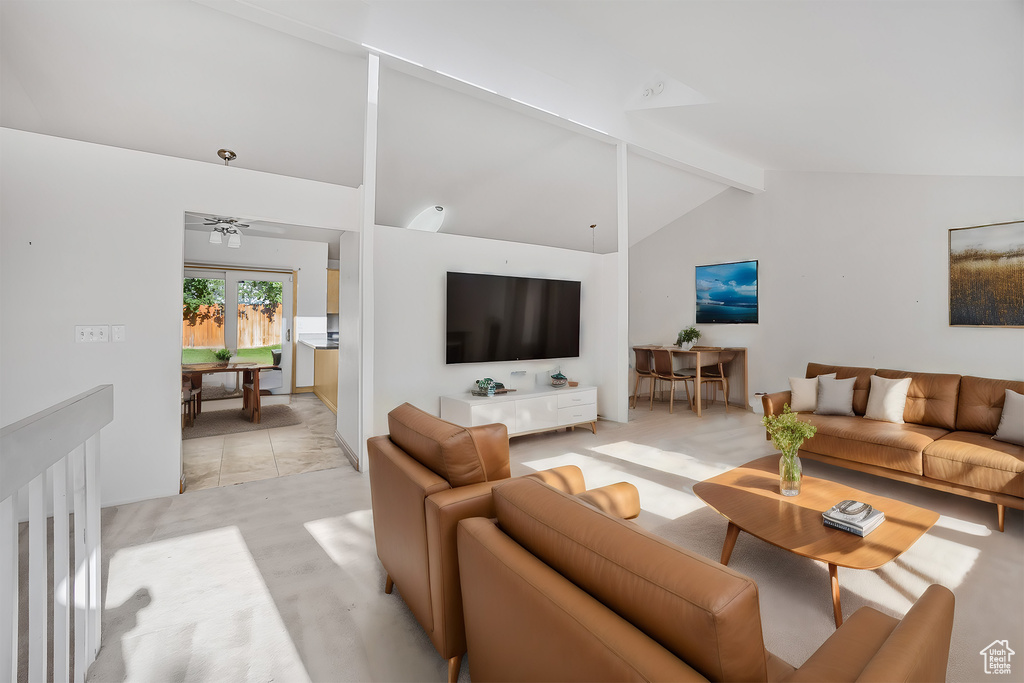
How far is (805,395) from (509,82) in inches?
151

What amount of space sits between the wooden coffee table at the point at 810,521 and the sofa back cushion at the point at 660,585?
1346 millimetres

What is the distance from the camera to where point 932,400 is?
3650 millimetres

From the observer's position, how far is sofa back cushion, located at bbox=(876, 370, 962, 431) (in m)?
3.54

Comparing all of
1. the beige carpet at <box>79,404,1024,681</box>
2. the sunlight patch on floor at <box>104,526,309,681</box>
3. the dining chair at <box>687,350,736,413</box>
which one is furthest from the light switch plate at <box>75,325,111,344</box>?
the dining chair at <box>687,350,736,413</box>

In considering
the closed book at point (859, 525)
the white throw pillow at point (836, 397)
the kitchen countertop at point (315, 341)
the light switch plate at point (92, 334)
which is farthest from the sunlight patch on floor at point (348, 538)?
the kitchen countertop at point (315, 341)

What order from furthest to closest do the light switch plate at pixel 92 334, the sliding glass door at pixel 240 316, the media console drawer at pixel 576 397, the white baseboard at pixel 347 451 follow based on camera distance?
the sliding glass door at pixel 240 316 → the media console drawer at pixel 576 397 → the white baseboard at pixel 347 451 → the light switch plate at pixel 92 334

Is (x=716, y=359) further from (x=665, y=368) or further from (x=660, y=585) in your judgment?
(x=660, y=585)

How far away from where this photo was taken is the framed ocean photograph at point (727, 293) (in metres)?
6.27

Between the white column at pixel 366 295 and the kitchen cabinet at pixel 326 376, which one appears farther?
the kitchen cabinet at pixel 326 376

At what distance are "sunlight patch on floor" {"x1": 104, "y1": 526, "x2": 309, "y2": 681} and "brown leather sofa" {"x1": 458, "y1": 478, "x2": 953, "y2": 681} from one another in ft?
3.34

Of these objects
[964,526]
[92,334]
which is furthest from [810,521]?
[92,334]

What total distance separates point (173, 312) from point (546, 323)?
336 centimetres

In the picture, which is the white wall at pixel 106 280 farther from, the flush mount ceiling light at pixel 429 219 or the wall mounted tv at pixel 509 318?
the flush mount ceiling light at pixel 429 219

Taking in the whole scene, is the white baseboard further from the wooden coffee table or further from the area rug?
the wooden coffee table
